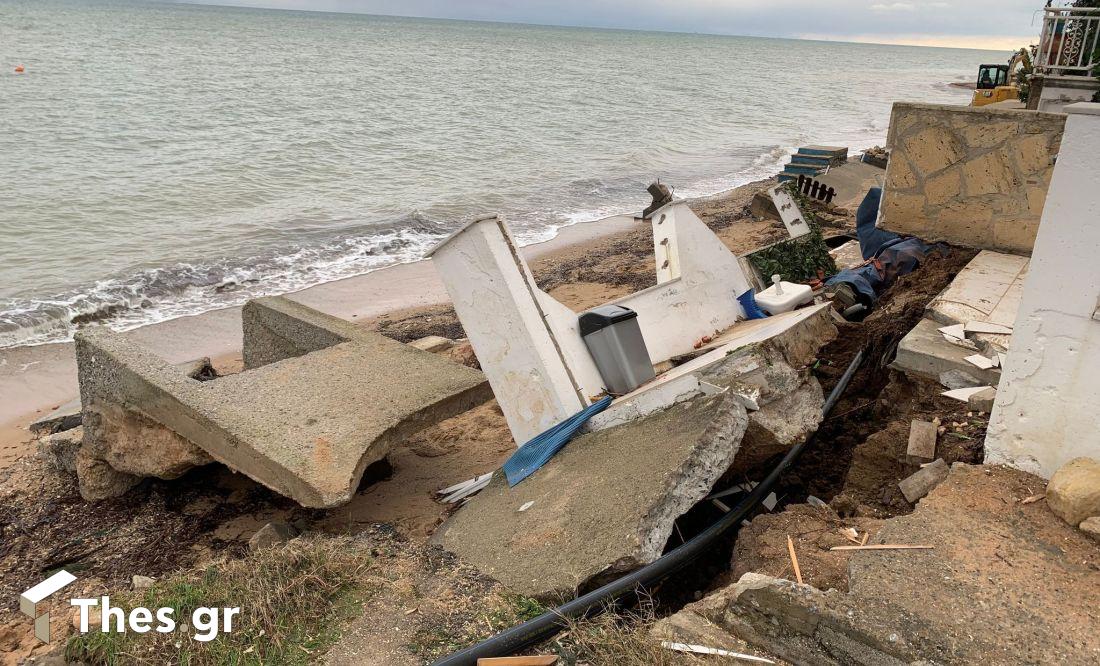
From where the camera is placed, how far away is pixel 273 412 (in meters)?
4.77

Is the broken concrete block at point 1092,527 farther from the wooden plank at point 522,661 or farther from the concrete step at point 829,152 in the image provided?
the concrete step at point 829,152

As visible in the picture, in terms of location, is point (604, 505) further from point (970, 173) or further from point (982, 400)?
point (970, 173)

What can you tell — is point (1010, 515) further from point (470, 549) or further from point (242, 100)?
point (242, 100)

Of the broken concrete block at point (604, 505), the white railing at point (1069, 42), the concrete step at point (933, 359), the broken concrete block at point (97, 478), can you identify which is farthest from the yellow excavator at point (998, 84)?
the broken concrete block at point (97, 478)

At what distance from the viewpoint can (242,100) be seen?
3077cm

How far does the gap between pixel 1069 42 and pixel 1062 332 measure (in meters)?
13.1

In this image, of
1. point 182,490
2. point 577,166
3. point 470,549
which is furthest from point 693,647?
point 577,166

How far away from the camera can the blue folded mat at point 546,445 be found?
448 cm

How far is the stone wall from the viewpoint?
5.93 m

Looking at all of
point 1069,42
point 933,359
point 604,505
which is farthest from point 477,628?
point 1069,42

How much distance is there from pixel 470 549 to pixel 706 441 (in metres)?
1.32

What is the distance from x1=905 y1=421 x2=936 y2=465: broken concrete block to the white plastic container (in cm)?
213

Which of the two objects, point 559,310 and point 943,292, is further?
A: point 943,292

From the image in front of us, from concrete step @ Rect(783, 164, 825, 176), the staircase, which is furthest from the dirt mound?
concrete step @ Rect(783, 164, 825, 176)
